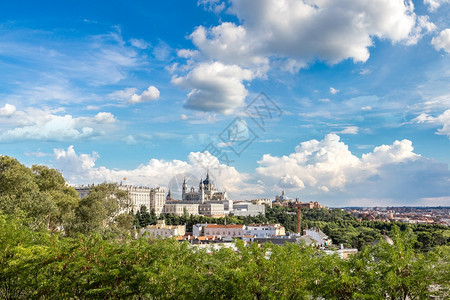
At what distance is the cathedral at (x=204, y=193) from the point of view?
181m


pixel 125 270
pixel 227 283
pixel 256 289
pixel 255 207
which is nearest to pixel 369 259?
pixel 256 289

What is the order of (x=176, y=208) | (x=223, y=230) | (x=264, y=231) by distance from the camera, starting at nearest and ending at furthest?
(x=264, y=231), (x=223, y=230), (x=176, y=208)

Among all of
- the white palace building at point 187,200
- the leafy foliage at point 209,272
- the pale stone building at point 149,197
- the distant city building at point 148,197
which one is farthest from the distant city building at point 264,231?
the leafy foliage at point 209,272

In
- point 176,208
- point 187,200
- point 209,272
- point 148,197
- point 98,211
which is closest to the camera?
point 209,272

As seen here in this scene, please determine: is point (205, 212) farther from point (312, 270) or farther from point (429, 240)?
point (312, 270)

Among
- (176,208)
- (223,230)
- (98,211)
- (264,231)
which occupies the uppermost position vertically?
(98,211)

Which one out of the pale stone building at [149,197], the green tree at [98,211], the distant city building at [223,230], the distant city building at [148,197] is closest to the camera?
the green tree at [98,211]

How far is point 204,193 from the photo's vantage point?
189 meters

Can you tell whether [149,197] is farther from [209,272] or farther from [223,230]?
[209,272]

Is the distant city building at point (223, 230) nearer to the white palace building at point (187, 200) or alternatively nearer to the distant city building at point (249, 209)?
the white palace building at point (187, 200)

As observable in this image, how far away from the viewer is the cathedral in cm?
18114

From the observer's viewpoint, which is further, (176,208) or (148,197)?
(176,208)

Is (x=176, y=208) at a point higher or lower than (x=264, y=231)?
higher

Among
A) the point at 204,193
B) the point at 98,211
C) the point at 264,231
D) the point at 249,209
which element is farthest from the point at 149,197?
the point at 98,211
